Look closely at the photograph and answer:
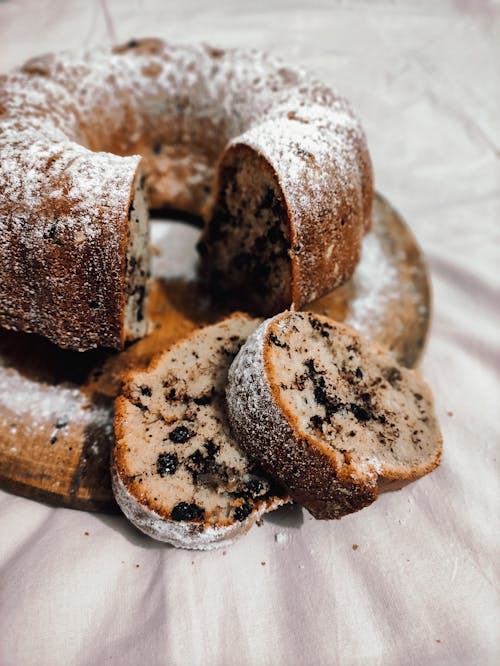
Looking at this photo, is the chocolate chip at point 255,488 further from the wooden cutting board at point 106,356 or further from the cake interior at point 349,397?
the wooden cutting board at point 106,356

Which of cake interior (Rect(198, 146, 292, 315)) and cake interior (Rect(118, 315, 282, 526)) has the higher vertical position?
cake interior (Rect(198, 146, 292, 315))

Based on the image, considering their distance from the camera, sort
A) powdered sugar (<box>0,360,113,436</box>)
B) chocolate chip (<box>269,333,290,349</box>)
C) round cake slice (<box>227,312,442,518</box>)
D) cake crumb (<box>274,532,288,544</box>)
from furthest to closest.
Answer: powdered sugar (<box>0,360,113,436</box>), cake crumb (<box>274,532,288,544</box>), chocolate chip (<box>269,333,290,349</box>), round cake slice (<box>227,312,442,518</box>)

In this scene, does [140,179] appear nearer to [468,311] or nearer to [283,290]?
[283,290]

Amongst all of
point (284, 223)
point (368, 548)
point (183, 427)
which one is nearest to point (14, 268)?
point (183, 427)

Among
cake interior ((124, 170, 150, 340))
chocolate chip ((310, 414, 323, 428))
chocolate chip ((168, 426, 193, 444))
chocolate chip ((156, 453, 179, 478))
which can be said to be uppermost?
cake interior ((124, 170, 150, 340))

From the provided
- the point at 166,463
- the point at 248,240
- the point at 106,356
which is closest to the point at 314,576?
the point at 166,463

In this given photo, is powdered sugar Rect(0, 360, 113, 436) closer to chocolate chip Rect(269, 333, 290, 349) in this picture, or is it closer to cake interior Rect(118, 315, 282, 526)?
cake interior Rect(118, 315, 282, 526)

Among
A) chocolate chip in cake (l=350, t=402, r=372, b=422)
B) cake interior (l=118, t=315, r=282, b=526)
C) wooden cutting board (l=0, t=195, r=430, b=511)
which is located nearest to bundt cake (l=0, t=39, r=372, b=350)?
wooden cutting board (l=0, t=195, r=430, b=511)

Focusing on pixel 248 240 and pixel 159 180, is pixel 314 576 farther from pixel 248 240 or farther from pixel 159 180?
pixel 159 180
